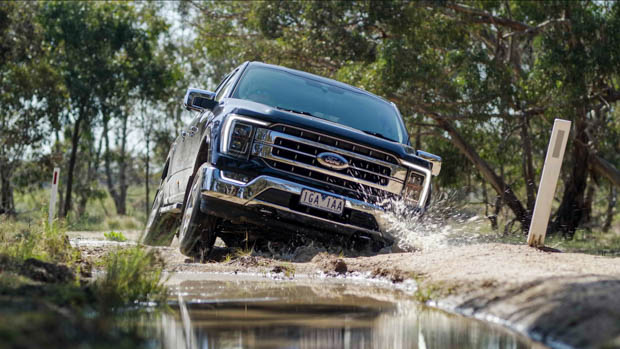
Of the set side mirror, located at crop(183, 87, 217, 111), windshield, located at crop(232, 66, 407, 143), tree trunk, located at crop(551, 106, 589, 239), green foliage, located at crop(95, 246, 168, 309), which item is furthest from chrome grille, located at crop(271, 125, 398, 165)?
tree trunk, located at crop(551, 106, 589, 239)

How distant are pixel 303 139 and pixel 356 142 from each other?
20.0 inches

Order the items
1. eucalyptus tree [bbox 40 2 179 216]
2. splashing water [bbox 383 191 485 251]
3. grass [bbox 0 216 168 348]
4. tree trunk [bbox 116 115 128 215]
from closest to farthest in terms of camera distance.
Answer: grass [bbox 0 216 168 348]
splashing water [bbox 383 191 485 251]
eucalyptus tree [bbox 40 2 179 216]
tree trunk [bbox 116 115 128 215]

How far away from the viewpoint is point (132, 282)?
205 inches

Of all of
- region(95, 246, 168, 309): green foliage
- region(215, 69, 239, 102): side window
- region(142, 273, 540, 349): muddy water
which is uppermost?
region(215, 69, 239, 102): side window

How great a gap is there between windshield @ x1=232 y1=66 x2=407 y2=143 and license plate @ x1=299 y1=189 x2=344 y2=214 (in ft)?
3.26

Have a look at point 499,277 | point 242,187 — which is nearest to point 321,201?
point 242,187

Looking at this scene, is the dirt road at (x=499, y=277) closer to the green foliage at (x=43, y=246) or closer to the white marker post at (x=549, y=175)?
the white marker post at (x=549, y=175)

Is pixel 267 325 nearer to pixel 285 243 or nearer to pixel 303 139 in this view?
pixel 303 139

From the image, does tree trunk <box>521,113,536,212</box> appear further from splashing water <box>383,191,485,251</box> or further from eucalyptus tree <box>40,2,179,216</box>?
eucalyptus tree <box>40,2,179,216</box>

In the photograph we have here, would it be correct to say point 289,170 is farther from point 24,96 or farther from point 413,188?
point 24,96

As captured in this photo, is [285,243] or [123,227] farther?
[123,227]

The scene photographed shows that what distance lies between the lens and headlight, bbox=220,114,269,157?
24.0ft

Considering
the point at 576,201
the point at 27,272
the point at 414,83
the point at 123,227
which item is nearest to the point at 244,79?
the point at 27,272

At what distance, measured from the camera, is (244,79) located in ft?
27.9
